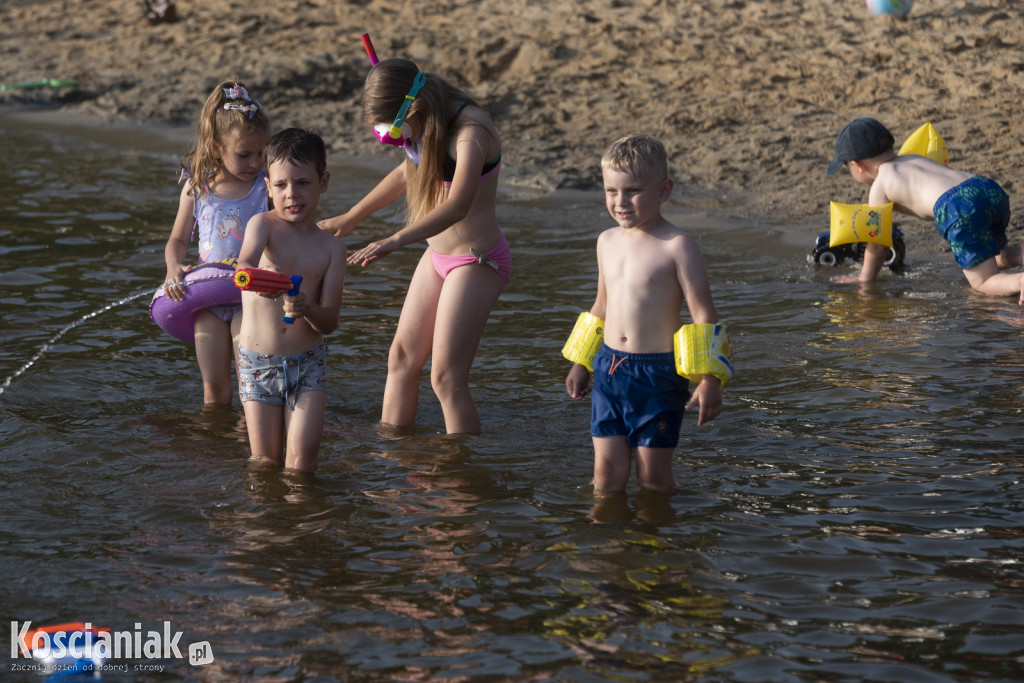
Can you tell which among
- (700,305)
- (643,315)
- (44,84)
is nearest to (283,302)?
(643,315)

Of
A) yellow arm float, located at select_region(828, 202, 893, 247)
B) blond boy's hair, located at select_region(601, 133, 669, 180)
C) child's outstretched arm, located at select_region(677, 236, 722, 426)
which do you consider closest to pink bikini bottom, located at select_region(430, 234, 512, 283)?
blond boy's hair, located at select_region(601, 133, 669, 180)

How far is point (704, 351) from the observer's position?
395 centimetres

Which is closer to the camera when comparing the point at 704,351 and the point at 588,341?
the point at 704,351

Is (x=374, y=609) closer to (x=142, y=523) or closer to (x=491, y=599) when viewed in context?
(x=491, y=599)

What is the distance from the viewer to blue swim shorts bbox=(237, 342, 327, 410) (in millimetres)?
4531

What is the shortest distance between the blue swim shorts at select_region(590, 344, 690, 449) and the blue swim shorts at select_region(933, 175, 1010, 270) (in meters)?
3.99

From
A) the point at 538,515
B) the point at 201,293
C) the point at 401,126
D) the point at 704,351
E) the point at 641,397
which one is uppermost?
the point at 401,126

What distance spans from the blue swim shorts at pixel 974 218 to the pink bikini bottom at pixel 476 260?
12.2ft

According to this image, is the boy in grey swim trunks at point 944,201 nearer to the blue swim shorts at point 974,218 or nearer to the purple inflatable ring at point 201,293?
the blue swim shorts at point 974,218

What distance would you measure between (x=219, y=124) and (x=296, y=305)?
1.38m

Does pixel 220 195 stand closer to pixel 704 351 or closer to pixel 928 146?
pixel 704 351

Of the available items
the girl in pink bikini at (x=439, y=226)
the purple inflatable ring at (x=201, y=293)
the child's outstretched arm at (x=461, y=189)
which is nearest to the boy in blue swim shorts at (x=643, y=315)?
the child's outstretched arm at (x=461, y=189)

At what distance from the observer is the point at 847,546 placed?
Answer: 4.07 meters

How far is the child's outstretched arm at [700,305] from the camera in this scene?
3973 mm
